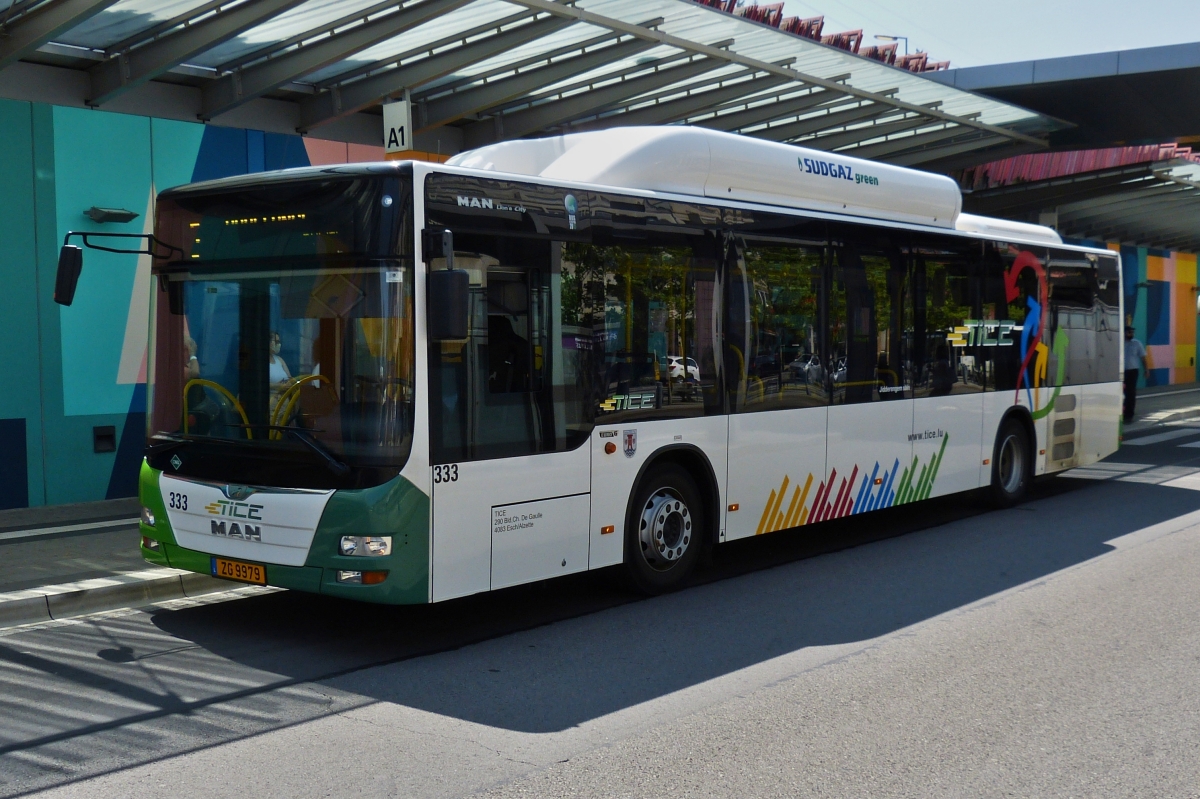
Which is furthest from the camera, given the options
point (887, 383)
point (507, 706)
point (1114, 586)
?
point (887, 383)

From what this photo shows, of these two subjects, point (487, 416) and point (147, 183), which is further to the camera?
point (147, 183)

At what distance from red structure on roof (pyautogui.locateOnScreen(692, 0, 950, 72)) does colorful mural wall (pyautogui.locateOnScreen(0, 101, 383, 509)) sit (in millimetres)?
5838

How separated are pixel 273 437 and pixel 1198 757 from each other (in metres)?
4.86

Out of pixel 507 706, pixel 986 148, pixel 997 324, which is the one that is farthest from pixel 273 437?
pixel 986 148

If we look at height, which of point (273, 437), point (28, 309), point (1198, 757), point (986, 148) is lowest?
point (1198, 757)

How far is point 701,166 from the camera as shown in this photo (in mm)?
8648

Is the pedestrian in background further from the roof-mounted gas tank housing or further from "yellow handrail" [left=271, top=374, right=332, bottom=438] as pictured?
"yellow handrail" [left=271, top=374, right=332, bottom=438]

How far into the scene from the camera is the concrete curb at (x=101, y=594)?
24.8 feet

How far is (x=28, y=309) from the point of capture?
37.4 ft

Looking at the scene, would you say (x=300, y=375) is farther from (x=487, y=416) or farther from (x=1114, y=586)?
(x=1114, y=586)

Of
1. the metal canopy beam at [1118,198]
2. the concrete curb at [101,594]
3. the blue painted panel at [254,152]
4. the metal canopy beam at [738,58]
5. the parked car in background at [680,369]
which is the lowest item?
the concrete curb at [101,594]

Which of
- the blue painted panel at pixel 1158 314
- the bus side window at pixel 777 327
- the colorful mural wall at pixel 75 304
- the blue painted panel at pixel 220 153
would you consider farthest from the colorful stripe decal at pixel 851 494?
the blue painted panel at pixel 1158 314

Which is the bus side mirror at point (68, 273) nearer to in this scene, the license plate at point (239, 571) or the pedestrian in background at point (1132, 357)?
the license plate at point (239, 571)

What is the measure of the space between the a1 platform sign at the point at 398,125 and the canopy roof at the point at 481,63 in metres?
1.20
